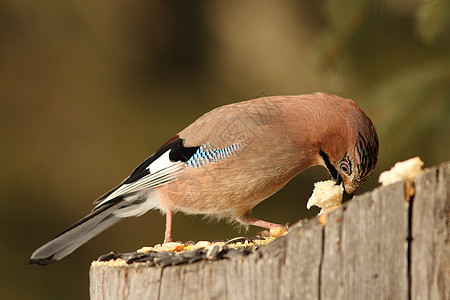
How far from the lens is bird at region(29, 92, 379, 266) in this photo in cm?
294

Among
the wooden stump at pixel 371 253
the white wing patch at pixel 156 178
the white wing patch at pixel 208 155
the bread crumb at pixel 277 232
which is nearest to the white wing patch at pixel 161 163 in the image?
the white wing patch at pixel 156 178

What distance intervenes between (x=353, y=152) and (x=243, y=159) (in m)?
0.51

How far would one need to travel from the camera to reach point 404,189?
162 centimetres

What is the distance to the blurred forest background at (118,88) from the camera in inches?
228

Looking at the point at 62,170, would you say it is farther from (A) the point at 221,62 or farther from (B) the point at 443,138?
(B) the point at 443,138

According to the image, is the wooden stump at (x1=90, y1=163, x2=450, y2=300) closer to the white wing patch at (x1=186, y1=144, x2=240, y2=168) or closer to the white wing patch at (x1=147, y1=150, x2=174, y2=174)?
the white wing patch at (x1=186, y1=144, x2=240, y2=168)

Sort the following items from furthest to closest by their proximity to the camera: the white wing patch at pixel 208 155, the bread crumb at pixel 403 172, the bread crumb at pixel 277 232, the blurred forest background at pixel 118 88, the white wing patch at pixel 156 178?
the blurred forest background at pixel 118 88 < the white wing patch at pixel 156 178 < the white wing patch at pixel 208 155 < the bread crumb at pixel 277 232 < the bread crumb at pixel 403 172

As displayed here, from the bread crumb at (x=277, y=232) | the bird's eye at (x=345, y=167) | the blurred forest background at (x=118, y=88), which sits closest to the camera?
the bread crumb at (x=277, y=232)

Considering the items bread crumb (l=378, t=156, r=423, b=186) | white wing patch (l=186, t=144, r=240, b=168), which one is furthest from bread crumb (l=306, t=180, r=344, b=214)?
bread crumb (l=378, t=156, r=423, b=186)

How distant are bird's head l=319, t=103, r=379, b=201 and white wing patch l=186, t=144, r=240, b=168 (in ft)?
1.44

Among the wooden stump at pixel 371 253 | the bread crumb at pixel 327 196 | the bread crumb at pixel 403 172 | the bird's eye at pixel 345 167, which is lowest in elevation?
the wooden stump at pixel 371 253

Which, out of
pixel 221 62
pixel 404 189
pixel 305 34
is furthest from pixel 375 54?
pixel 404 189

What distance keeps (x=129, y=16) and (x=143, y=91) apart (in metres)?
0.73

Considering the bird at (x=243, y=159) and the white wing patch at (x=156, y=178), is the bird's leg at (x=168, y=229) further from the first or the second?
the white wing patch at (x=156, y=178)
